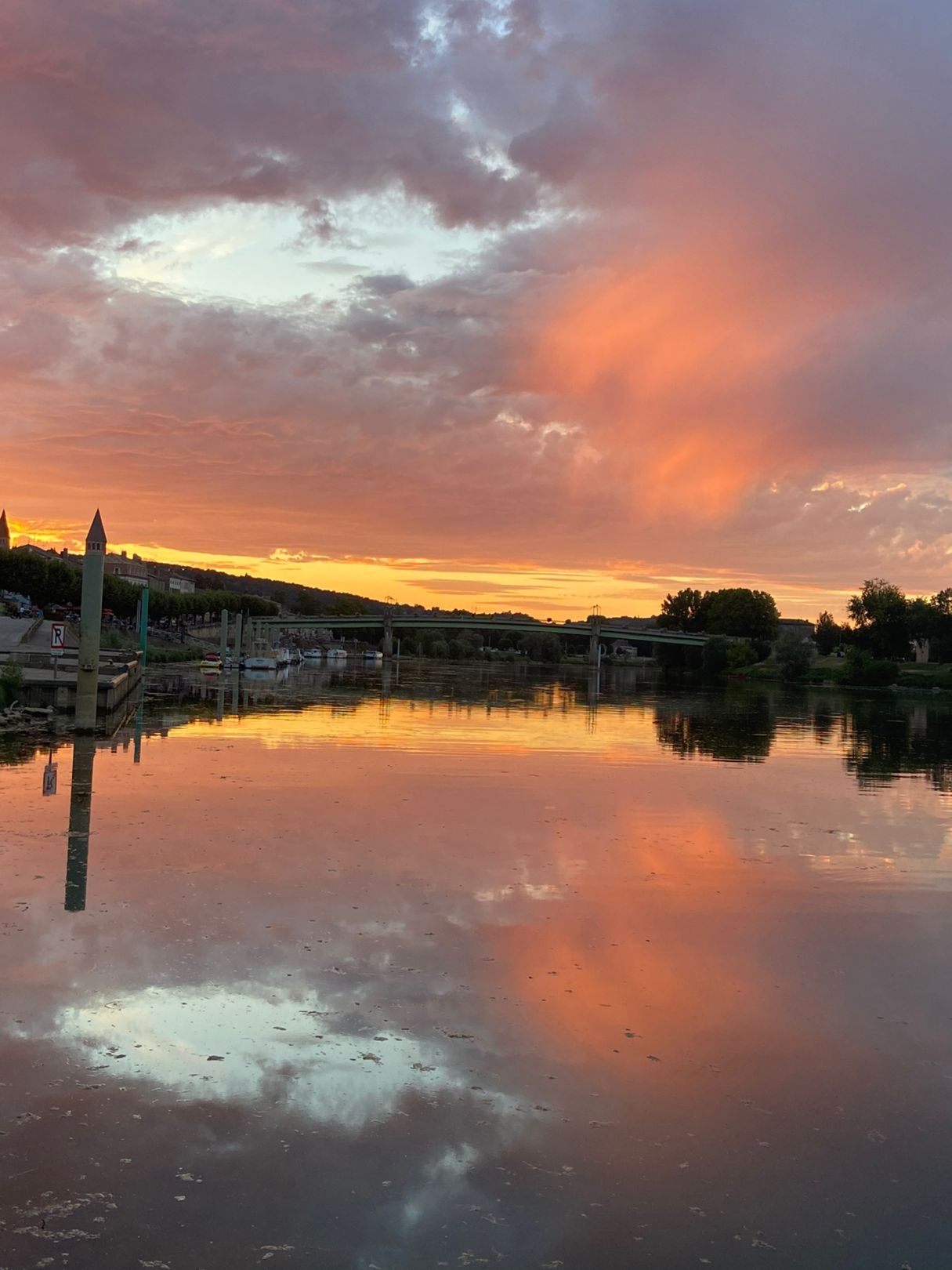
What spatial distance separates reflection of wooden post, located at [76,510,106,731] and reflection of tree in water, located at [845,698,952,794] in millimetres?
19614

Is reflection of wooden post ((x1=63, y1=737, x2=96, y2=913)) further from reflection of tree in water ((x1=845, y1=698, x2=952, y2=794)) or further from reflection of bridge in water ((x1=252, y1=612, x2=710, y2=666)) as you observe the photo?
reflection of bridge in water ((x1=252, y1=612, x2=710, y2=666))

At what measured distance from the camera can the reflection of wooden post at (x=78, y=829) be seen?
12.6 m

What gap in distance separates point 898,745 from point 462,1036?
37.5 meters

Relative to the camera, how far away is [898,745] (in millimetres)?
42844

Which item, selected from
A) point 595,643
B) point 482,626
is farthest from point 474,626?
point 595,643

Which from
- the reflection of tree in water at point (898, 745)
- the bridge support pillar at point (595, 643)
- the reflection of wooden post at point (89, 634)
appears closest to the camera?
the reflection of wooden post at point (89, 634)

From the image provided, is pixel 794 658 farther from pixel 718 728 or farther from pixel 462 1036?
pixel 462 1036

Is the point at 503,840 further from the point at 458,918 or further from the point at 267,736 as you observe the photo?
the point at 267,736

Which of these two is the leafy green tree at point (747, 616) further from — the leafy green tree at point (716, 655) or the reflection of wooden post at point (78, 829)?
the reflection of wooden post at point (78, 829)

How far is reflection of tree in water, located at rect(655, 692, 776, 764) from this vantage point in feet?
116

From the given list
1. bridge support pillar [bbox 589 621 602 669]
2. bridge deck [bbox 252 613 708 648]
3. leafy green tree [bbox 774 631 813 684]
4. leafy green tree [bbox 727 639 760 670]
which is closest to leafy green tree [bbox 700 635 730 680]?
leafy green tree [bbox 727 639 760 670]

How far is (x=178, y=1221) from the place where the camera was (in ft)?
20.1

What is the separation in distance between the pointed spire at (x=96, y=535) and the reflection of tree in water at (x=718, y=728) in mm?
17503

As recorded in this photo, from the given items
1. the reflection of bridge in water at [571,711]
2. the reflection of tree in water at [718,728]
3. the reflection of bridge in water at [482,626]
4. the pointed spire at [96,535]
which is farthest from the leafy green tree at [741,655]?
the pointed spire at [96,535]
